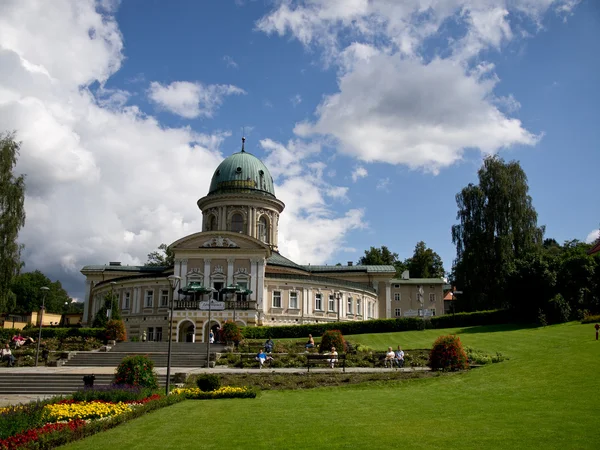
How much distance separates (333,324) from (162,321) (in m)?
18.8

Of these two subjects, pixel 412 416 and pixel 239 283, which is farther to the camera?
pixel 239 283

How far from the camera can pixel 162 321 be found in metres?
57.1

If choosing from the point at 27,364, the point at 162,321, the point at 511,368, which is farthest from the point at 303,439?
the point at 162,321

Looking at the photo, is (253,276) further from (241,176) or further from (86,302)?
(86,302)

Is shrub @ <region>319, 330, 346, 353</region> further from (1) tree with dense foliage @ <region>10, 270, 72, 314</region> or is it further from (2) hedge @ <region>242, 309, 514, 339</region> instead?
(1) tree with dense foliage @ <region>10, 270, 72, 314</region>

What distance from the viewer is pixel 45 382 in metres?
26.9

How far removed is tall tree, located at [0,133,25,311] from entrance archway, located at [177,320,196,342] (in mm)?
14925

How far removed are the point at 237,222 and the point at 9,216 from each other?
2688 centimetres

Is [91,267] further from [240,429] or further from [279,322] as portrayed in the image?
[240,429]

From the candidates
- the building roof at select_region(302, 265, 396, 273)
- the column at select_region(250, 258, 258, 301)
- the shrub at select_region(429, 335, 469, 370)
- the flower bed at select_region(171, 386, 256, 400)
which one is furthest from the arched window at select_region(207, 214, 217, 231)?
the flower bed at select_region(171, 386, 256, 400)

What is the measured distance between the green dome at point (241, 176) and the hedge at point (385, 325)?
80.4ft

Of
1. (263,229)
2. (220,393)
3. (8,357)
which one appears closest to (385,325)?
(263,229)

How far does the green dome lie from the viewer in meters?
68.4

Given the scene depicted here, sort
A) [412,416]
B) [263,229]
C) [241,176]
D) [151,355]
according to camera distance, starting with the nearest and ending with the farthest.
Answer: [412,416], [151,355], [263,229], [241,176]
